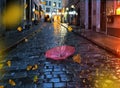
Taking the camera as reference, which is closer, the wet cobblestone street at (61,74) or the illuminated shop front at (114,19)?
the wet cobblestone street at (61,74)

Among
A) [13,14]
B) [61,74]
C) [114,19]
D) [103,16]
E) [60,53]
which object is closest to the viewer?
[61,74]

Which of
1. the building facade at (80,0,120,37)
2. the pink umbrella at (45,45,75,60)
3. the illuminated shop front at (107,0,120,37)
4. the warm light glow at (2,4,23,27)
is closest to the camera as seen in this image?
the pink umbrella at (45,45,75,60)

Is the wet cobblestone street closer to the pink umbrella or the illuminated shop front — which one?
the pink umbrella

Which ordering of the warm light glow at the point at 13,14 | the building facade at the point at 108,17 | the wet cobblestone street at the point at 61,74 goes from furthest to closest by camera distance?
1. the warm light glow at the point at 13,14
2. the building facade at the point at 108,17
3. the wet cobblestone street at the point at 61,74

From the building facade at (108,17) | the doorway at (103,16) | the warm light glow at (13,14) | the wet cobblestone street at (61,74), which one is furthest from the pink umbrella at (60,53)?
the warm light glow at (13,14)

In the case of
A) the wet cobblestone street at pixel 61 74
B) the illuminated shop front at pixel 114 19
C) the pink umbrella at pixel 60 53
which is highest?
the illuminated shop front at pixel 114 19

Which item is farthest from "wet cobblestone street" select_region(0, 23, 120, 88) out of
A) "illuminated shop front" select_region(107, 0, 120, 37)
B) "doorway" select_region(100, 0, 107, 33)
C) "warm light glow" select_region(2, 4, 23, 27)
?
"warm light glow" select_region(2, 4, 23, 27)

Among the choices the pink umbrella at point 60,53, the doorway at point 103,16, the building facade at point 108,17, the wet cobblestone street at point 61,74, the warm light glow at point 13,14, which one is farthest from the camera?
the warm light glow at point 13,14

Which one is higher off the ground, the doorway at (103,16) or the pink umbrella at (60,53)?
the doorway at (103,16)

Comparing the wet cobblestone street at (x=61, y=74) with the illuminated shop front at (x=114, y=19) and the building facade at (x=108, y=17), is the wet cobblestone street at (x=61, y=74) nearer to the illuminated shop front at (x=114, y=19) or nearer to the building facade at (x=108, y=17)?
the illuminated shop front at (x=114, y=19)

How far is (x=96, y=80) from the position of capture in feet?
21.4

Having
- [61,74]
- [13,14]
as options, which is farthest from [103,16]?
[61,74]

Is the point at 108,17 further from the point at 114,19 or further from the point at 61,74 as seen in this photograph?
the point at 61,74

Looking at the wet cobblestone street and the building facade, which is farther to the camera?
the building facade
